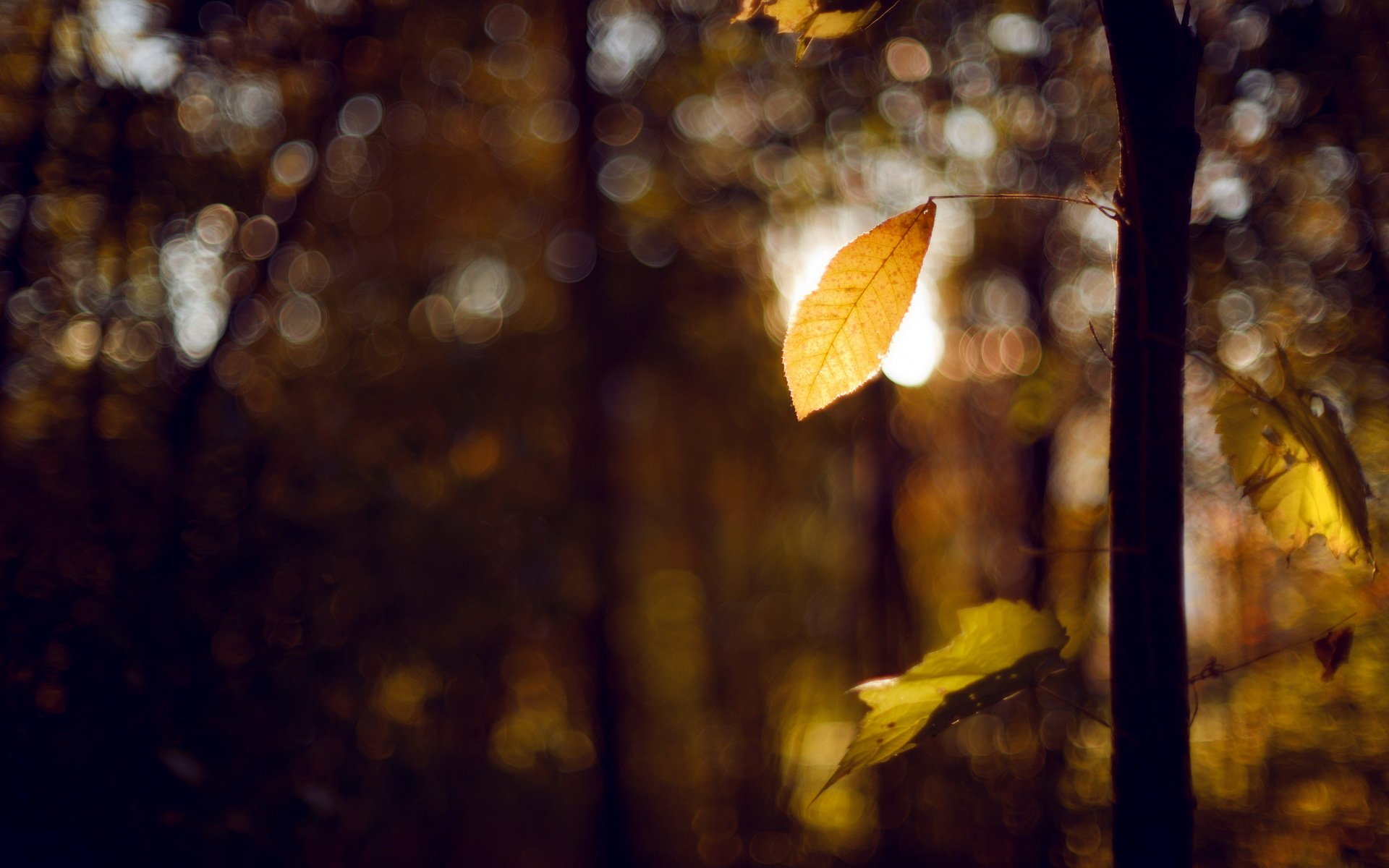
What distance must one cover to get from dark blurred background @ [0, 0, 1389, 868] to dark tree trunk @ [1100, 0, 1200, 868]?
0.15 meters

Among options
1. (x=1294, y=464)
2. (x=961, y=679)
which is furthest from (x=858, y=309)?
(x=1294, y=464)

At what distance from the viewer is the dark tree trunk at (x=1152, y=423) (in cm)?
65

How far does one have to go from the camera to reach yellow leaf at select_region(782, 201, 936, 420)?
73 centimetres

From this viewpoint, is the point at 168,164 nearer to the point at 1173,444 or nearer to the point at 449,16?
the point at 449,16

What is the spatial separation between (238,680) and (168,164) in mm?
2643

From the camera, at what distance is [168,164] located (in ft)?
12.3

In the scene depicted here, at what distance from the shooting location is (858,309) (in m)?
0.74

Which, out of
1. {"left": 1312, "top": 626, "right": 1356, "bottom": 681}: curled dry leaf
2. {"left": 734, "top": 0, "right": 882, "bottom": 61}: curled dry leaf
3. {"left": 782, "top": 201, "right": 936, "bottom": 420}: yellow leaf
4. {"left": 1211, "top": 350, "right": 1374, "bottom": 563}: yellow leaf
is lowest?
{"left": 1312, "top": 626, "right": 1356, "bottom": 681}: curled dry leaf

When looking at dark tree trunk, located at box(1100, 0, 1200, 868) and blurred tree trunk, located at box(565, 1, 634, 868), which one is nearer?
dark tree trunk, located at box(1100, 0, 1200, 868)

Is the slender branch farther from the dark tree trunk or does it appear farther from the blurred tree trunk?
the blurred tree trunk

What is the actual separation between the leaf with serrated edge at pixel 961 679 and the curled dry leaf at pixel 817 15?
0.61 metres

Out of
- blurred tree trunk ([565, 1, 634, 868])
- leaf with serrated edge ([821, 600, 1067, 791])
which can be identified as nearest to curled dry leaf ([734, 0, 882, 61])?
leaf with serrated edge ([821, 600, 1067, 791])

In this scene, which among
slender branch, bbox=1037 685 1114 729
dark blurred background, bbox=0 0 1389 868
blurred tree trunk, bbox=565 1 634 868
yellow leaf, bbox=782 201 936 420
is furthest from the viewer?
blurred tree trunk, bbox=565 1 634 868

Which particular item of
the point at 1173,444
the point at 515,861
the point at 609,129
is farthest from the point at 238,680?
the point at 609,129
